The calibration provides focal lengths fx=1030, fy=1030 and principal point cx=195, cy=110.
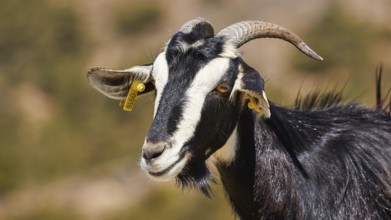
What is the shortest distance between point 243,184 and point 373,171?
116 cm

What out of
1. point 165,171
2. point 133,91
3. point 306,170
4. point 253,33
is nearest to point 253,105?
point 253,33

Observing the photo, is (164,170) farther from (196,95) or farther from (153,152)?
(196,95)

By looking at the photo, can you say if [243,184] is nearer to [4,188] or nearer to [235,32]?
[235,32]

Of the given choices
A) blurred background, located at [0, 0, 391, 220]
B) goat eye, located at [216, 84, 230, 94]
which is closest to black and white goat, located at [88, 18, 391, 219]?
goat eye, located at [216, 84, 230, 94]

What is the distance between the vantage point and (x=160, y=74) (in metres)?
8.09

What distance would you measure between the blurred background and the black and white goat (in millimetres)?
Answer: 12302

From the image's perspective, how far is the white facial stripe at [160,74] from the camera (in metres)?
7.96

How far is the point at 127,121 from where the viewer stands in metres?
37.9

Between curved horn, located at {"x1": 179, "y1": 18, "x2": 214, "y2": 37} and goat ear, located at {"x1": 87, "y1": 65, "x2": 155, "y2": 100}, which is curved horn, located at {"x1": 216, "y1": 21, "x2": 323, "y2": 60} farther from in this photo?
goat ear, located at {"x1": 87, "y1": 65, "x2": 155, "y2": 100}

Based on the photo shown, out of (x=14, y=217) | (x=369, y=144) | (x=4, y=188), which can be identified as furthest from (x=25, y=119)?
(x=369, y=144)

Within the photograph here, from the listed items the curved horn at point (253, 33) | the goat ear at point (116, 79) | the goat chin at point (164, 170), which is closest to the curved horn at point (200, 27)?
the curved horn at point (253, 33)

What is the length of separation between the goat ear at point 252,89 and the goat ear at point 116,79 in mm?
934

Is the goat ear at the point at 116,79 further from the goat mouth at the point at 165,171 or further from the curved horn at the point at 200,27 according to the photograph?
the goat mouth at the point at 165,171

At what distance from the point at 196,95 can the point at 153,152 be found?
604 mm
